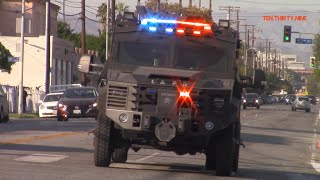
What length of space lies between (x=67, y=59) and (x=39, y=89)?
10.8m

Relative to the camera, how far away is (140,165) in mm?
18859

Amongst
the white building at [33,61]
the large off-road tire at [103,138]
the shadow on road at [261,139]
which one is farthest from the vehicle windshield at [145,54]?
the white building at [33,61]

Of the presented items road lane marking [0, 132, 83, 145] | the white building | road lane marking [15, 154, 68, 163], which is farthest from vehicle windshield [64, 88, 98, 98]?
the white building

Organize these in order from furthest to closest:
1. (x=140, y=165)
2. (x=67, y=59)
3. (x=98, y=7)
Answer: (x=98, y=7), (x=67, y=59), (x=140, y=165)

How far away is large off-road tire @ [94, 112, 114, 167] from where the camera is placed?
17188 mm

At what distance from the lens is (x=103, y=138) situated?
17.2m

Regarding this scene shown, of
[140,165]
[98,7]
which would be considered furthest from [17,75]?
[140,165]

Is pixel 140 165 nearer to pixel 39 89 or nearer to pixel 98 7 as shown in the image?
pixel 39 89

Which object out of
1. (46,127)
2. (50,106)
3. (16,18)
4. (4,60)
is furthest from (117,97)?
(16,18)

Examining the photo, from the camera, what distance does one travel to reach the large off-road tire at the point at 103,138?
17188mm

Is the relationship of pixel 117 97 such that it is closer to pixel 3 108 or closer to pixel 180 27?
pixel 180 27

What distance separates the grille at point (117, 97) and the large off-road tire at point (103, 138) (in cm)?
48

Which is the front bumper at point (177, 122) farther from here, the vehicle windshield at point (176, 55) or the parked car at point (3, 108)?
the parked car at point (3, 108)

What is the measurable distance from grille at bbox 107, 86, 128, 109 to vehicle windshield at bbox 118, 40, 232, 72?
0.80 meters
